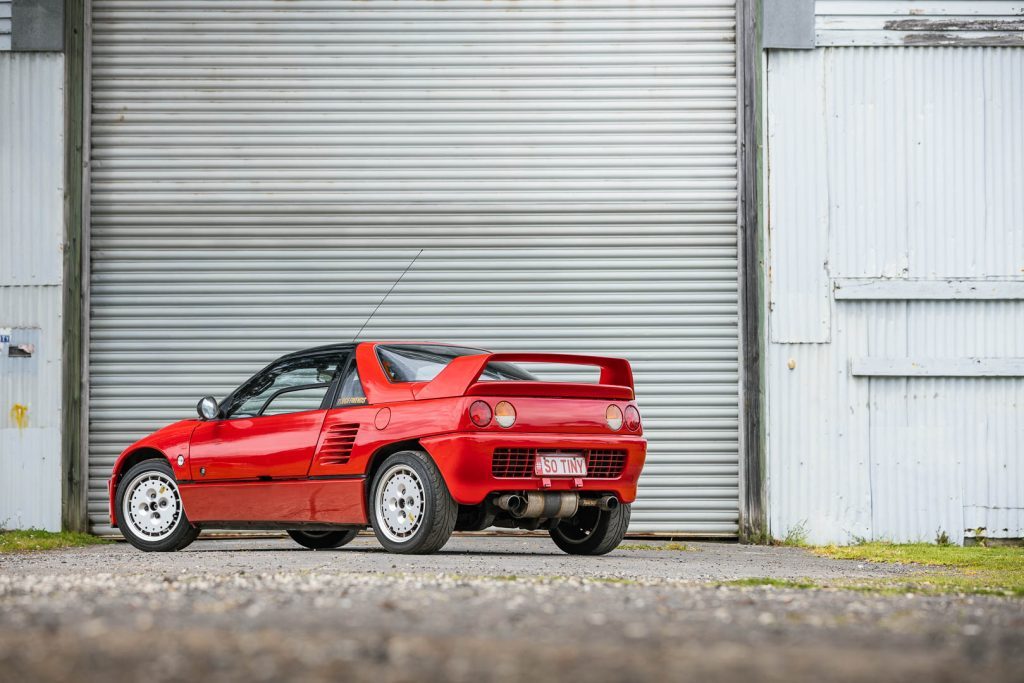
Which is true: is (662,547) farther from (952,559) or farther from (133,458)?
(133,458)

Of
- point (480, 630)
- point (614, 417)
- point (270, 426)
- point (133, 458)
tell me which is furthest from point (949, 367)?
point (480, 630)

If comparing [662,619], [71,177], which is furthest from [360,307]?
[662,619]

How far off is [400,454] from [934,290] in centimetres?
650

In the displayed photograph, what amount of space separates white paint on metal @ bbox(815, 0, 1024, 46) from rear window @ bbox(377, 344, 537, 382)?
5992 mm

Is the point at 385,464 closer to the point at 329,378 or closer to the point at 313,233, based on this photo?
the point at 329,378

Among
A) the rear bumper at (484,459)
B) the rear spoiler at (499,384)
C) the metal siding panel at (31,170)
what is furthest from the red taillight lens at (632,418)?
the metal siding panel at (31,170)

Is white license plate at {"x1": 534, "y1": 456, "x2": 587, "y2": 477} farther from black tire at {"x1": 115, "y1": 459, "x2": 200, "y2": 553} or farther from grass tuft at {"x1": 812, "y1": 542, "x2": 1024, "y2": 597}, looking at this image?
black tire at {"x1": 115, "y1": 459, "x2": 200, "y2": 553}

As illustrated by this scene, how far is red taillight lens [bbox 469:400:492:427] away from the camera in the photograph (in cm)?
840

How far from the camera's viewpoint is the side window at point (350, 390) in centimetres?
908

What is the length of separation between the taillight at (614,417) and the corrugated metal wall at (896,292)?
15.2ft

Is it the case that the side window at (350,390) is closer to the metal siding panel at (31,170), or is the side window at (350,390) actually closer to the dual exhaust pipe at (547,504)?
the dual exhaust pipe at (547,504)

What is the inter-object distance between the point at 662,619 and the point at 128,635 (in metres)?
1.70

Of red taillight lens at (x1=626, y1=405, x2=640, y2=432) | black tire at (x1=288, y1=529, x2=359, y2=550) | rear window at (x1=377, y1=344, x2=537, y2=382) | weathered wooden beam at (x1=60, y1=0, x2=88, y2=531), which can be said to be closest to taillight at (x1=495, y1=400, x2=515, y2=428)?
rear window at (x1=377, y1=344, x2=537, y2=382)

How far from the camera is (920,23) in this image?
1338 cm
